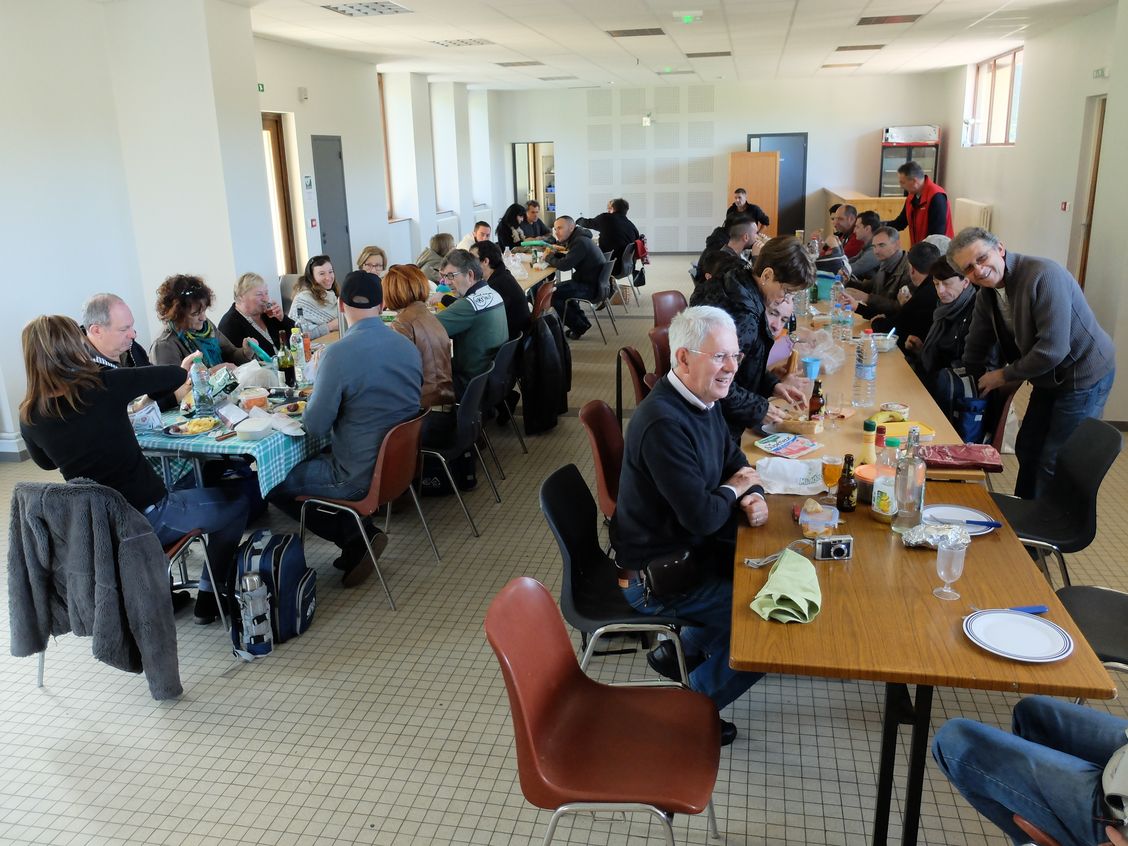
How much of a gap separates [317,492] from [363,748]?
1183 mm

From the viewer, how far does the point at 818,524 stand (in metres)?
2.39

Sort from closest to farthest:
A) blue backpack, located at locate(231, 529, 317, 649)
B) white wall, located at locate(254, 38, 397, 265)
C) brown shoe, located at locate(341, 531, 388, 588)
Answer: blue backpack, located at locate(231, 529, 317, 649)
brown shoe, located at locate(341, 531, 388, 588)
white wall, located at locate(254, 38, 397, 265)

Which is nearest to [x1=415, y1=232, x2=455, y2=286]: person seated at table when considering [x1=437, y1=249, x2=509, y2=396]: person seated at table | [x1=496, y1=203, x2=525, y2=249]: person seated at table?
[x1=437, y1=249, x2=509, y2=396]: person seated at table

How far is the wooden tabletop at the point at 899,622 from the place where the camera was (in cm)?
177

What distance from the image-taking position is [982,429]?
410cm

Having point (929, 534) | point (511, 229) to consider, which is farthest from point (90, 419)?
point (511, 229)

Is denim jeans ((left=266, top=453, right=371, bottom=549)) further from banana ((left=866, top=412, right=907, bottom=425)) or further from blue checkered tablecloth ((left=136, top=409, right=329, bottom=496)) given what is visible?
banana ((left=866, top=412, right=907, bottom=425))

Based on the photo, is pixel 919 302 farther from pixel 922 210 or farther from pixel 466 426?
pixel 922 210

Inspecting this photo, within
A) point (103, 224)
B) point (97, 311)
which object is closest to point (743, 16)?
point (103, 224)

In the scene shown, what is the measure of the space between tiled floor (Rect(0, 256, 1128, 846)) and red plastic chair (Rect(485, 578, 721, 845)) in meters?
0.10

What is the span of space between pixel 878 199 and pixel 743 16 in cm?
600

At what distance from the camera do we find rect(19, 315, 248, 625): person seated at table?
9.48 feet

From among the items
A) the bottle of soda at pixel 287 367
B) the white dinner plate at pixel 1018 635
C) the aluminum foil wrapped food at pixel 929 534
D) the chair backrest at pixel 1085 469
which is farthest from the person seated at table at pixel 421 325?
the white dinner plate at pixel 1018 635

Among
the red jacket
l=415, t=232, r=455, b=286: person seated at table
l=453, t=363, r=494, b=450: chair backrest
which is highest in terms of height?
the red jacket
